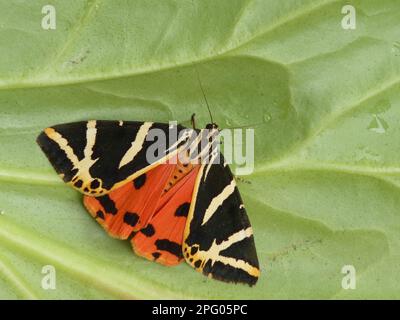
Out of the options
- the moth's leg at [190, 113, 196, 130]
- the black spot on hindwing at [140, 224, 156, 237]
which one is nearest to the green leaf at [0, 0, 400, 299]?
the moth's leg at [190, 113, 196, 130]

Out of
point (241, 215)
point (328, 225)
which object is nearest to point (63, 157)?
point (241, 215)

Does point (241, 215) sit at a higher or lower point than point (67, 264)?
higher

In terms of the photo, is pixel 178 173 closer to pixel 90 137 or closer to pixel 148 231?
pixel 148 231

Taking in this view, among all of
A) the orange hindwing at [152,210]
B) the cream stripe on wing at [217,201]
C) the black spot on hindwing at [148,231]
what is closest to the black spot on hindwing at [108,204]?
the orange hindwing at [152,210]

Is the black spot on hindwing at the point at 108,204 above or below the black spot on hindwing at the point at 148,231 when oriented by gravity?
above

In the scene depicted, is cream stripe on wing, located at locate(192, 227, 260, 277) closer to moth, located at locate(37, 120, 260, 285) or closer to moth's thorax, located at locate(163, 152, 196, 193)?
moth, located at locate(37, 120, 260, 285)

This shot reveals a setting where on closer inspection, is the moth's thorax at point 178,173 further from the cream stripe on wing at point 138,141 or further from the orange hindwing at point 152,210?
the cream stripe on wing at point 138,141

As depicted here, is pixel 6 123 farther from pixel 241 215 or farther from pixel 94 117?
pixel 241 215
